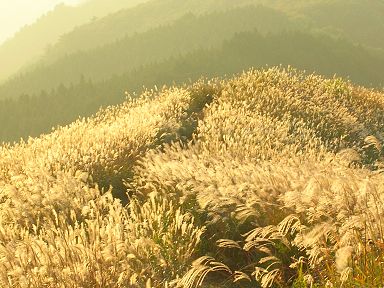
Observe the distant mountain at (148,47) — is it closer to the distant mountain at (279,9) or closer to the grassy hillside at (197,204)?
the distant mountain at (279,9)

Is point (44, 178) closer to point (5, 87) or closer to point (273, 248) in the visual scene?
point (273, 248)

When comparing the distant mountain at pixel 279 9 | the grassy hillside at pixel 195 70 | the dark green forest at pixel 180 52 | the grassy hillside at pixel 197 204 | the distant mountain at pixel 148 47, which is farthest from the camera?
the distant mountain at pixel 279 9

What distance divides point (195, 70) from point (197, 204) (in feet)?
260

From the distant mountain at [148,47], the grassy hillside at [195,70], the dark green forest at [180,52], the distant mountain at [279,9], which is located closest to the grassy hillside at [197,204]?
the dark green forest at [180,52]

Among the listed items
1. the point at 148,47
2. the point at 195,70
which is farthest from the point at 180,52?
the point at 148,47

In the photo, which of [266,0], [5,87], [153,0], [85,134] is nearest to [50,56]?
[5,87]

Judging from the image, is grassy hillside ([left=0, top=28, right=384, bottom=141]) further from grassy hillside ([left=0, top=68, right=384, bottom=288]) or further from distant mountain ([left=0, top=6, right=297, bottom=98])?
grassy hillside ([left=0, top=68, right=384, bottom=288])

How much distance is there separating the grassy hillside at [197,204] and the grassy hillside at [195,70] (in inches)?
2049

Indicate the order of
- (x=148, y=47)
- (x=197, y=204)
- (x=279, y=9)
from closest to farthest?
(x=197, y=204)
(x=148, y=47)
(x=279, y=9)

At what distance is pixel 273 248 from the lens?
13.7 feet

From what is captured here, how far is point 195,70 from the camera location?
3285 inches

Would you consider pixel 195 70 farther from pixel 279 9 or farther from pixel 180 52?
pixel 279 9

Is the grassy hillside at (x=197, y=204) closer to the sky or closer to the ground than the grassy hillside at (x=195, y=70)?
closer to the sky

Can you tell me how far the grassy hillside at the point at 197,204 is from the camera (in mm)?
3348
